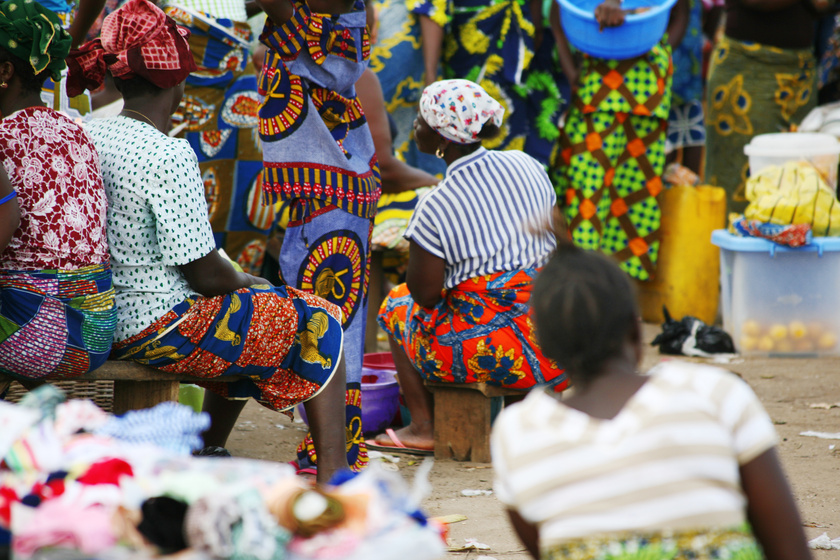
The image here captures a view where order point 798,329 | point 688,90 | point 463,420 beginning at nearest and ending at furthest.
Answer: point 463,420 → point 798,329 → point 688,90

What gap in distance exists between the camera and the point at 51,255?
2.50 meters

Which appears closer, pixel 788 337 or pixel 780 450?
pixel 780 450

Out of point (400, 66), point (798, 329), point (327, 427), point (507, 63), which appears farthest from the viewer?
point (507, 63)

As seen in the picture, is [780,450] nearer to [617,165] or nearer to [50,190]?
Result: [50,190]

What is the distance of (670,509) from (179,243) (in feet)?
5.58

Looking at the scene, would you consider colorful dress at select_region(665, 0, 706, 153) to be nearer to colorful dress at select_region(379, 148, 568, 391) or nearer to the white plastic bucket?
the white plastic bucket

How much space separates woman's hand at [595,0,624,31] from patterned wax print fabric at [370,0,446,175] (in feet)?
3.67

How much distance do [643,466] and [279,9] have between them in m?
2.26

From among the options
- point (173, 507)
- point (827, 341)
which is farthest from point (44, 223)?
point (827, 341)

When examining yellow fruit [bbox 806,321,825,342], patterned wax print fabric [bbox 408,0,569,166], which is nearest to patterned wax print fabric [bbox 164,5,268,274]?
patterned wax print fabric [bbox 408,0,569,166]

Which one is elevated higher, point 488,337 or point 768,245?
point 488,337

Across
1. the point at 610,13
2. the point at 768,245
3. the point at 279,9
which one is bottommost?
the point at 768,245

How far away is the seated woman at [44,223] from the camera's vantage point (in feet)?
8.03

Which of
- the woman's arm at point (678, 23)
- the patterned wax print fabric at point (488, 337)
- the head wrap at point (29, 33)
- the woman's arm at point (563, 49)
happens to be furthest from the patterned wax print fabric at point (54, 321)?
the woman's arm at point (678, 23)
